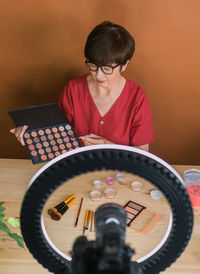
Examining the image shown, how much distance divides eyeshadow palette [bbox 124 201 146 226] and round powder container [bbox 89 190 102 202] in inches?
3.9

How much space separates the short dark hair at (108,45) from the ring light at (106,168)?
88 cm

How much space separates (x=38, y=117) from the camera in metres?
1.27

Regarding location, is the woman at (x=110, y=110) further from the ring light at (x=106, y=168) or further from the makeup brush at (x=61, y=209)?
the ring light at (x=106, y=168)

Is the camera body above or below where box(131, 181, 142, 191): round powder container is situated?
above

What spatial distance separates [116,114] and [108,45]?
369mm

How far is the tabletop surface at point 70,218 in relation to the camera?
0.81 metres

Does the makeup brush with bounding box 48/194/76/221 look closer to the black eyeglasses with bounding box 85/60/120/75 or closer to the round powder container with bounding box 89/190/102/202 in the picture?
the round powder container with bounding box 89/190/102/202

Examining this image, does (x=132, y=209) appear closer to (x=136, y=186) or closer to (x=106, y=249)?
(x=136, y=186)

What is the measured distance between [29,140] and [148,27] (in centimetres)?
86

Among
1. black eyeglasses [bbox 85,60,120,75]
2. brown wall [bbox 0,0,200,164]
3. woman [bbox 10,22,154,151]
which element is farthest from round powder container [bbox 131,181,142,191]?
brown wall [bbox 0,0,200,164]

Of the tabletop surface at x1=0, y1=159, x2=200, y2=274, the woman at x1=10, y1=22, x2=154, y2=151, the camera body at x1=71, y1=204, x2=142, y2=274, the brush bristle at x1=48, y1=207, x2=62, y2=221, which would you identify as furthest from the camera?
the woman at x1=10, y1=22, x2=154, y2=151

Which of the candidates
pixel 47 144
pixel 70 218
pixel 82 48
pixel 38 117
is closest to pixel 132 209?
pixel 70 218

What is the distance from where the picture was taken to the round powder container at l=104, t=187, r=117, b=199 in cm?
103

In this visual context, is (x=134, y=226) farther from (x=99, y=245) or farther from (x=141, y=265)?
(x=99, y=245)
